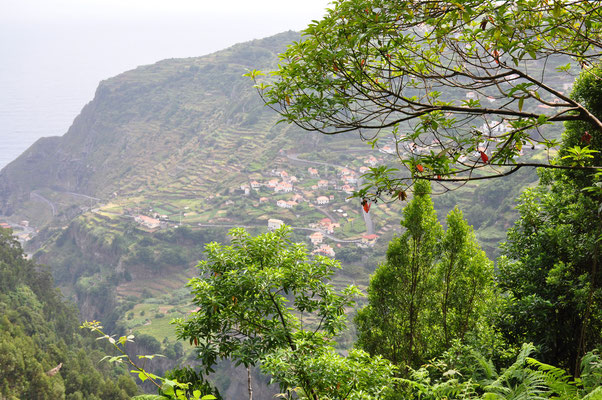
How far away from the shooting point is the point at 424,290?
6.90m

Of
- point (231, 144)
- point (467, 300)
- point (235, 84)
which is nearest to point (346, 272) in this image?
point (467, 300)

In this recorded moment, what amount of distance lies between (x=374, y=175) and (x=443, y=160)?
1.39 ft

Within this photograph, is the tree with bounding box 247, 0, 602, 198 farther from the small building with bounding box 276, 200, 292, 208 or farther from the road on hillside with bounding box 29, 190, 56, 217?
the road on hillside with bounding box 29, 190, 56, 217

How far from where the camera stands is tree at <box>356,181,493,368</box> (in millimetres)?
6312

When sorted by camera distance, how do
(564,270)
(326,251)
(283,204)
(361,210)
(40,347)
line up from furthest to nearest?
(283,204), (361,210), (326,251), (40,347), (564,270)

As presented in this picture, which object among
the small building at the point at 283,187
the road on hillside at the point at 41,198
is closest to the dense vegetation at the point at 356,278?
the small building at the point at 283,187

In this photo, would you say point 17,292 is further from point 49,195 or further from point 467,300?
point 49,195

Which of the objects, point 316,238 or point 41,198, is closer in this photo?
point 316,238

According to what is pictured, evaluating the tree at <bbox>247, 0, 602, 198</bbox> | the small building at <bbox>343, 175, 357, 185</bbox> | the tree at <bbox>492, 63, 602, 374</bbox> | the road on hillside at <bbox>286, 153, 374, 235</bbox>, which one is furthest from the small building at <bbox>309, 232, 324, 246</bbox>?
the tree at <bbox>247, 0, 602, 198</bbox>

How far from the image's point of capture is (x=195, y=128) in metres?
101

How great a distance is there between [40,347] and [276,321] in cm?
2729

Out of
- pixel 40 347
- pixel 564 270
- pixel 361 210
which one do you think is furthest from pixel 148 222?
pixel 564 270

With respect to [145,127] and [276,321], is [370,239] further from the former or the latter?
[145,127]

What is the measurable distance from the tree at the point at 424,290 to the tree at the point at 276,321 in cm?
277
